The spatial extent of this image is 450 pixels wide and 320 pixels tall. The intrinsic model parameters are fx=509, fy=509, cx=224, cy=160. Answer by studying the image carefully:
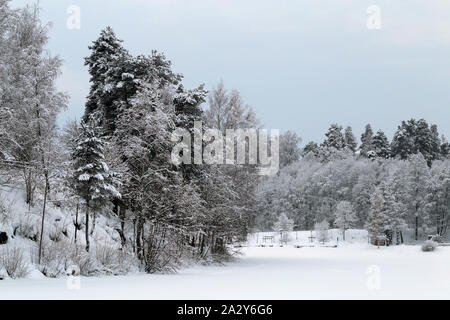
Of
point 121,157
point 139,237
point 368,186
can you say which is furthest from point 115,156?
point 368,186

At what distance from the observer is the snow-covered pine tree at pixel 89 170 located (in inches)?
740

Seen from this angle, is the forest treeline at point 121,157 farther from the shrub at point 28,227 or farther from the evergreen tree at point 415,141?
the evergreen tree at point 415,141

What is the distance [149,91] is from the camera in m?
22.6

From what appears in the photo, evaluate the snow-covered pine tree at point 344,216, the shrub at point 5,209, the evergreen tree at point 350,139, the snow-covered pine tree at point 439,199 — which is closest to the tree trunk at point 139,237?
the shrub at point 5,209

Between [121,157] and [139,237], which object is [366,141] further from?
[139,237]

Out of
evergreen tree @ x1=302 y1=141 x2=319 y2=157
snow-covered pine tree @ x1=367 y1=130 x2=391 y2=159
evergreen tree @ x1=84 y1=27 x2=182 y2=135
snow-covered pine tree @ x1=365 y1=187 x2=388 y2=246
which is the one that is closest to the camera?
evergreen tree @ x1=84 y1=27 x2=182 y2=135

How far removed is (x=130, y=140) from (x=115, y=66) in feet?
28.7

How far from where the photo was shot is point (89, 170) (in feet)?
62.3

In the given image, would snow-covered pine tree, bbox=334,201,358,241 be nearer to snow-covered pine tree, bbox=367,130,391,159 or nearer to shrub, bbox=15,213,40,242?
snow-covered pine tree, bbox=367,130,391,159

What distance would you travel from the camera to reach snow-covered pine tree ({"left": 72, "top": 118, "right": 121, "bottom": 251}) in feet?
61.7

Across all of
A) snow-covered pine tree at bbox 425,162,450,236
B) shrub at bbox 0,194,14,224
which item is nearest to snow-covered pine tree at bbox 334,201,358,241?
snow-covered pine tree at bbox 425,162,450,236
